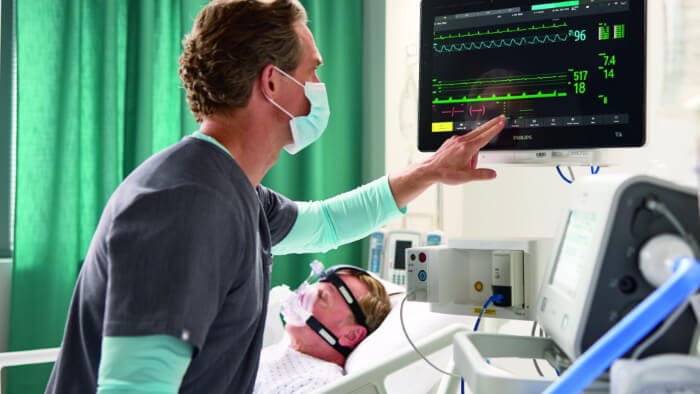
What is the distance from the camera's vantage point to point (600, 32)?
1196 millimetres

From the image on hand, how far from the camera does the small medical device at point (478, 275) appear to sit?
46.6 inches

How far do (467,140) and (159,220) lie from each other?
71cm

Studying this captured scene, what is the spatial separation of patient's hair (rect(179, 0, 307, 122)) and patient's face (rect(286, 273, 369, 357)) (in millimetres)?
1074

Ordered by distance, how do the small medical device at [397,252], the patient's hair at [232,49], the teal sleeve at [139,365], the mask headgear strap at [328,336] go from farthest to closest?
the small medical device at [397,252], the mask headgear strap at [328,336], the patient's hair at [232,49], the teal sleeve at [139,365]

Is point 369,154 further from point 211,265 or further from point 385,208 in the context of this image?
point 211,265

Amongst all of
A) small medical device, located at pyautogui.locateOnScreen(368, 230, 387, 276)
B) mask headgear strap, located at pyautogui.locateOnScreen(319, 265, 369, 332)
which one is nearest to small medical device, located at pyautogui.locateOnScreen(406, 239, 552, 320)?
mask headgear strap, located at pyautogui.locateOnScreen(319, 265, 369, 332)

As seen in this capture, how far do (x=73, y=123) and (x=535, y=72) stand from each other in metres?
2.03

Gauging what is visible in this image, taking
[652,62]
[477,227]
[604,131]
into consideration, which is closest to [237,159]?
[604,131]

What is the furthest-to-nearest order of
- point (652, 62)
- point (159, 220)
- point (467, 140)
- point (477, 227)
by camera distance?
point (477, 227), point (652, 62), point (467, 140), point (159, 220)

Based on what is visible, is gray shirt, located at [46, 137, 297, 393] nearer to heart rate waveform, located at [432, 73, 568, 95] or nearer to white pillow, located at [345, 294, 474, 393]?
heart rate waveform, located at [432, 73, 568, 95]

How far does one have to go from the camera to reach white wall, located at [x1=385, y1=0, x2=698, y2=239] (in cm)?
146

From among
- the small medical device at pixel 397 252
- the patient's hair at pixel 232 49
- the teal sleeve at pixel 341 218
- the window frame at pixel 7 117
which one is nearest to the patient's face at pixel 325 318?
the teal sleeve at pixel 341 218

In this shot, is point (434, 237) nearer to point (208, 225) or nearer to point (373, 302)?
point (373, 302)

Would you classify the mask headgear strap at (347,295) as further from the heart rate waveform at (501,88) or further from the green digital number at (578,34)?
the green digital number at (578,34)
